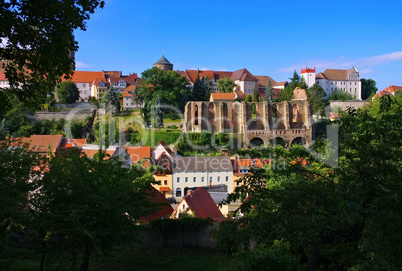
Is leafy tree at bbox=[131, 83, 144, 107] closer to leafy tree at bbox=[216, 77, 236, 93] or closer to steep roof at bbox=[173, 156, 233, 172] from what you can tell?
leafy tree at bbox=[216, 77, 236, 93]

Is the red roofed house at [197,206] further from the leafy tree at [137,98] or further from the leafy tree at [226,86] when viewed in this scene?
the leafy tree at [226,86]

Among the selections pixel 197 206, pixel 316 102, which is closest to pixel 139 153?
pixel 197 206

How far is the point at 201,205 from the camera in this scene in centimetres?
1998

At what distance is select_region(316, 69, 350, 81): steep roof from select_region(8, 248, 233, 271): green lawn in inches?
3174

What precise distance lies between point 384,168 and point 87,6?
6.06 m

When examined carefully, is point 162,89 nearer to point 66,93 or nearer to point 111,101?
point 111,101

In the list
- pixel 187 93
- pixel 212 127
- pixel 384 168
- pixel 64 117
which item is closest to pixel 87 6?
pixel 384 168

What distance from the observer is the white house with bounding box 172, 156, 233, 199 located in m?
33.4

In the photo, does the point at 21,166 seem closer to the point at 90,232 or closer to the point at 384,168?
the point at 90,232

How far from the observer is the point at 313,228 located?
587 cm

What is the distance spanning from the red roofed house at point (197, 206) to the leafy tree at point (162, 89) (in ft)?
110

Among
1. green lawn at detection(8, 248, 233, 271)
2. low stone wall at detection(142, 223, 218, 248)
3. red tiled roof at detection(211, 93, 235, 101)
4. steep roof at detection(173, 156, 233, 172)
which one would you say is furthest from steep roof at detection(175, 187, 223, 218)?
red tiled roof at detection(211, 93, 235, 101)

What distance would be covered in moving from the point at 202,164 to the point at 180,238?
18.7 m

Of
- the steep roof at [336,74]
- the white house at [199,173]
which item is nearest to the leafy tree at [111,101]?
the white house at [199,173]
